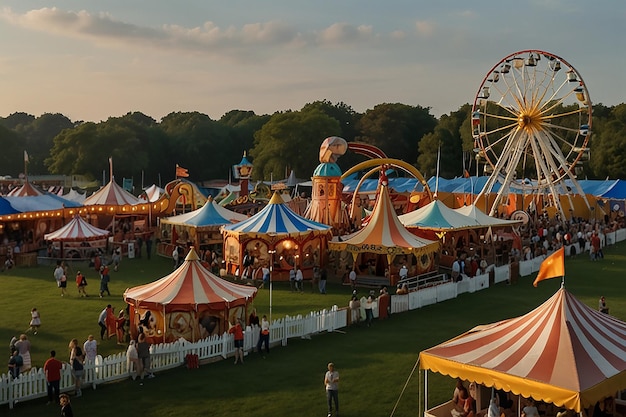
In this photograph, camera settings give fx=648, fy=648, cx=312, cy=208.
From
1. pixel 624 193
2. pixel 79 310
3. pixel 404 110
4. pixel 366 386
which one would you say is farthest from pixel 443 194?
pixel 366 386

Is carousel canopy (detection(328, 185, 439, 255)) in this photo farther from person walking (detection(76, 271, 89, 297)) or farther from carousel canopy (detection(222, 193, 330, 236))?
person walking (detection(76, 271, 89, 297))

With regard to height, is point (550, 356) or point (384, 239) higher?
point (384, 239)

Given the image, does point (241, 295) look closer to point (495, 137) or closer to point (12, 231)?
point (12, 231)

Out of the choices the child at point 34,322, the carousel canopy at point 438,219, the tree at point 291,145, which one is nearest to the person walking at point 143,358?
the child at point 34,322

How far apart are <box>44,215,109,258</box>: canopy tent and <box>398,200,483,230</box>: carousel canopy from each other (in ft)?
44.5

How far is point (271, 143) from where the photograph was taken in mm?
70188

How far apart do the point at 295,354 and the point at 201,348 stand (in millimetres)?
2109

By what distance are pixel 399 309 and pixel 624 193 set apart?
28.4 m

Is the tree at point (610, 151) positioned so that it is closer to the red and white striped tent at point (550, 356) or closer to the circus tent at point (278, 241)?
the circus tent at point (278, 241)

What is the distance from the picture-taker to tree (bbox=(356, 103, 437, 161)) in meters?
76.9

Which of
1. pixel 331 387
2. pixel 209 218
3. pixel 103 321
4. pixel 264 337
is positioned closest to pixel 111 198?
pixel 209 218

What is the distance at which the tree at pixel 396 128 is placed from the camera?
76938mm

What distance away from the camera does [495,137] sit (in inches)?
2687

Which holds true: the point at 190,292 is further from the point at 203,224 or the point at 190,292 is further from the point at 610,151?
the point at 610,151
